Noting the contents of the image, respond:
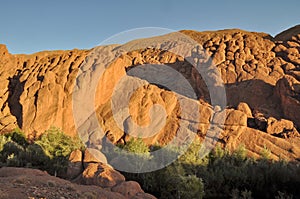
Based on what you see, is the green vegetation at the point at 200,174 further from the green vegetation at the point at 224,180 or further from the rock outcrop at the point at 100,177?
the rock outcrop at the point at 100,177

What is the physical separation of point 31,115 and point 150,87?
65.0 ft

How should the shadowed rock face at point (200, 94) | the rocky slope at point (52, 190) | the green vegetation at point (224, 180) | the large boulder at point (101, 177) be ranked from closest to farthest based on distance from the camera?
the rocky slope at point (52, 190), the large boulder at point (101, 177), the green vegetation at point (224, 180), the shadowed rock face at point (200, 94)

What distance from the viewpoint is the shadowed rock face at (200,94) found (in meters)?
40.2

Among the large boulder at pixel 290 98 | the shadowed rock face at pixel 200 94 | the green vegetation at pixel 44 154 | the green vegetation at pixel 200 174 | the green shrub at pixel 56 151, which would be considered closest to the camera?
the green vegetation at pixel 200 174

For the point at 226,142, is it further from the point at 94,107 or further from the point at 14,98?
the point at 14,98

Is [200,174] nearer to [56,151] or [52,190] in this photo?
[56,151]

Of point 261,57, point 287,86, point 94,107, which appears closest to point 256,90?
point 287,86

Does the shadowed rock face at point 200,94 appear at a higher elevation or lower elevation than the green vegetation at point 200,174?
higher

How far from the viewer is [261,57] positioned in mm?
64938

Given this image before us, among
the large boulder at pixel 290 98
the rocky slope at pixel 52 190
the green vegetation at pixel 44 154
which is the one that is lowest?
the rocky slope at pixel 52 190

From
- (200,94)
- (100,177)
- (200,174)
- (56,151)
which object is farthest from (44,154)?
(200,94)

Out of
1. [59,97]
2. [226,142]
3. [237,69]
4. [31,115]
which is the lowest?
[226,142]

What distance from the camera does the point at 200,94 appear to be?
186 feet

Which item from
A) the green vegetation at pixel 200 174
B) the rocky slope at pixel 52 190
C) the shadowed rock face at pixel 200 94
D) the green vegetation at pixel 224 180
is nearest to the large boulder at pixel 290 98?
the shadowed rock face at pixel 200 94
